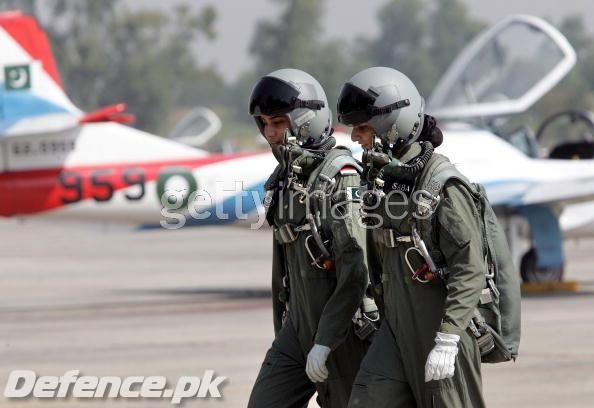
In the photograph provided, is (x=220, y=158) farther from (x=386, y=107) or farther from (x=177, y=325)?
(x=386, y=107)

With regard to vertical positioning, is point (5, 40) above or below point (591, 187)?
above

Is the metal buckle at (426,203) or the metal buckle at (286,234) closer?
the metal buckle at (426,203)

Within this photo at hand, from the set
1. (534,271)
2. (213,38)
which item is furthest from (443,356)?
(213,38)

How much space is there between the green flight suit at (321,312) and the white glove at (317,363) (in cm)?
4

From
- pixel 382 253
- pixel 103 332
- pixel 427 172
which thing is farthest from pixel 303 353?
pixel 103 332

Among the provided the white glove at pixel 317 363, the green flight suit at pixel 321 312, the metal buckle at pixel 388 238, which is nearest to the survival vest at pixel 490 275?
the metal buckle at pixel 388 238

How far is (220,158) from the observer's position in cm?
1803

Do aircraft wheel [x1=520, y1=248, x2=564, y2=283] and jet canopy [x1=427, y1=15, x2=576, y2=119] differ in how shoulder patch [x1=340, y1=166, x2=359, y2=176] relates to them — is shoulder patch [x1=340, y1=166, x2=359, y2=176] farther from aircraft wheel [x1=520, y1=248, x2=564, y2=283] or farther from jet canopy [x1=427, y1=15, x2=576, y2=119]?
jet canopy [x1=427, y1=15, x2=576, y2=119]

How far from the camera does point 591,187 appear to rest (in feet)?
59.4

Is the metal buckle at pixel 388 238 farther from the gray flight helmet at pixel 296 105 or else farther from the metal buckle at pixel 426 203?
the gray flight helmet at pixel 296 105

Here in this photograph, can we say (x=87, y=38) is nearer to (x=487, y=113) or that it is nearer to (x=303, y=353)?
(x=487, y=113)

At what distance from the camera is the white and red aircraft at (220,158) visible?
17.0 meters

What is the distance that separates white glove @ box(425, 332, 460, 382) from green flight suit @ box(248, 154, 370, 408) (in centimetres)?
68

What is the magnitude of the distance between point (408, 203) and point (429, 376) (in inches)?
30.8
